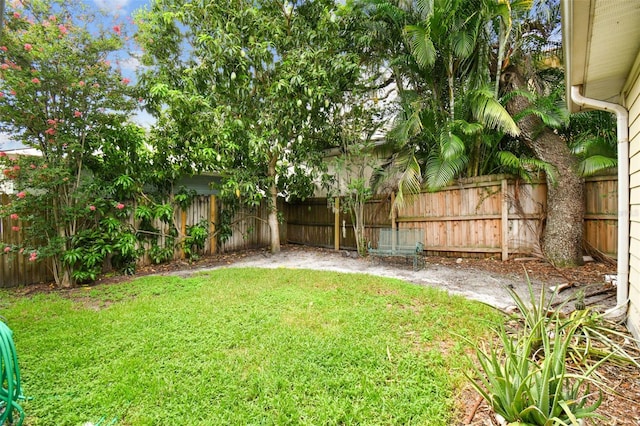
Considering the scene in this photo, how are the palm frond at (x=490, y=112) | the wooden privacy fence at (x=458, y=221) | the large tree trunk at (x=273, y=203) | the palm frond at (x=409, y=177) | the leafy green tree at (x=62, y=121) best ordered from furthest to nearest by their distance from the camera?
the large tree trunk at (x=273, y=203) < the palm frond at (x=409, y=177) < the palm frond at (x=490, y=112) < the wooden privacy fence at (x=458, y=221) < the leafy green tree at (x=62, y=121)

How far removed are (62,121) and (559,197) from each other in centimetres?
929

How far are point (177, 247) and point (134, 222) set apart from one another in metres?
1.14

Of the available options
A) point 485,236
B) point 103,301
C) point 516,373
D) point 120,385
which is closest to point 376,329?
point 516,373

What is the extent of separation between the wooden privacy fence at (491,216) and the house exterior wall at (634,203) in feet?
10.4

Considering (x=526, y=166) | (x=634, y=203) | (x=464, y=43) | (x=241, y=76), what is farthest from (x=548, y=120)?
(x=241, y=76)

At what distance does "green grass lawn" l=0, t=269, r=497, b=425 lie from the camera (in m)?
1.89

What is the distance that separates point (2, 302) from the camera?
13.4ft

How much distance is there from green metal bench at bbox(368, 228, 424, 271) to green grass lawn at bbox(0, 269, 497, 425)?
2025 millimetres

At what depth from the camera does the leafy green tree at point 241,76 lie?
251 inches

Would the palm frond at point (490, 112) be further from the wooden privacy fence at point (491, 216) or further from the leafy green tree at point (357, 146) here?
the leafy green tree at point (357, 146)

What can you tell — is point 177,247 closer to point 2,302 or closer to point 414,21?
point 2,302

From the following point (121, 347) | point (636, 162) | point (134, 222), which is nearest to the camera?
point (121, 347)

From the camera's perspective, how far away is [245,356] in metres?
2.54

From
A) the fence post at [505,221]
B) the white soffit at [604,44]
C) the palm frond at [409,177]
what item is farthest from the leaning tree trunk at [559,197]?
the white soffit at [604,44]
